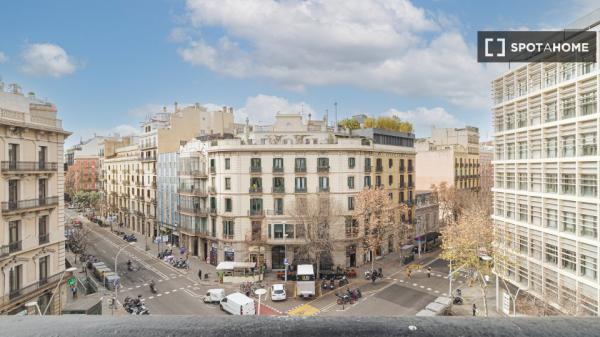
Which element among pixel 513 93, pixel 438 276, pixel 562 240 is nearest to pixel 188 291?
pixel 438 276

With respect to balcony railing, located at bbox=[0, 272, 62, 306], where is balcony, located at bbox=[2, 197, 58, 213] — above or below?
above

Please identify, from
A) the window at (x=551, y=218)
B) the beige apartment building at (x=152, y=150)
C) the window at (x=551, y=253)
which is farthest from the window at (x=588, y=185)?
the beige apartment building at (x=152, y=150)

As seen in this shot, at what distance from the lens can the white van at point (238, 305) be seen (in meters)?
29.4

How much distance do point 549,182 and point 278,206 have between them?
27.2 m

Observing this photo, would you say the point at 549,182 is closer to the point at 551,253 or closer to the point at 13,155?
the point at 551,253

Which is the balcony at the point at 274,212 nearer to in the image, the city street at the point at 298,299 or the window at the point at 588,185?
the city street at the point at 298,299

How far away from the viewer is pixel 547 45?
25.1 m

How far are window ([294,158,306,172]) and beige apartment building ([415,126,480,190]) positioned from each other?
31.5m

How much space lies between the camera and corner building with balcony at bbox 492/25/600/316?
2211cm

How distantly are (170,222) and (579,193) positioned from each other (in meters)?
50.8

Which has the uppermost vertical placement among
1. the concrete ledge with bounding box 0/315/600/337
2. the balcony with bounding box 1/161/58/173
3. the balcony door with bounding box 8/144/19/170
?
the balcony door with bounding box 8/144/19/170

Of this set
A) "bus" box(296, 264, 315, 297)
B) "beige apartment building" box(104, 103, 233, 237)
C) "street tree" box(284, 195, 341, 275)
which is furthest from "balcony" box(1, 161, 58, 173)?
"beige apartment building" box(104, 103, 233, 237)

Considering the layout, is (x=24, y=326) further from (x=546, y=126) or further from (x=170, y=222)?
(x=170, y=222)

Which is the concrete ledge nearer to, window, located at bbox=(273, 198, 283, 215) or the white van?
the white van
